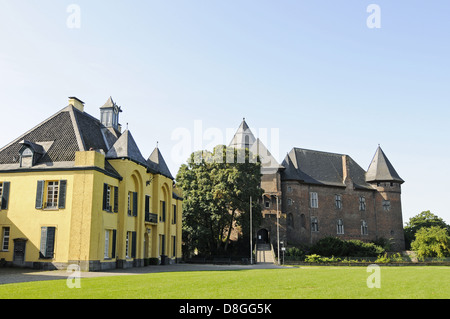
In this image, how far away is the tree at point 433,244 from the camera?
2079 inches

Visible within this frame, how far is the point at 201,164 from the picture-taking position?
49.3 m

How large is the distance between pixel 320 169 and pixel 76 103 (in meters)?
42.5

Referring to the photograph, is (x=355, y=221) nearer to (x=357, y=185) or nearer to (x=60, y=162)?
(x=357, y=185)

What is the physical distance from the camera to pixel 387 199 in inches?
2613

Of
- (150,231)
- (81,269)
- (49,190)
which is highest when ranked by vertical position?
(49,190)

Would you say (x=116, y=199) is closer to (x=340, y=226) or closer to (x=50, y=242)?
(x=50, y=242)

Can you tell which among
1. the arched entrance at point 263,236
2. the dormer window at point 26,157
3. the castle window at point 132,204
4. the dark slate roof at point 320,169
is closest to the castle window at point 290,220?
the arched entrance at point 263,236

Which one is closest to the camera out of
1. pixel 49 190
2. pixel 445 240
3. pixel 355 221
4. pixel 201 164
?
pixel 49 190

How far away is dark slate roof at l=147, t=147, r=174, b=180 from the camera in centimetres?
3781

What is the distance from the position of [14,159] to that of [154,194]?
39.4ft

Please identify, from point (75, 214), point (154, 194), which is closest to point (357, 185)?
point (154, 194)

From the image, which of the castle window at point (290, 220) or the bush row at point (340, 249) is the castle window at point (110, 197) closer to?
the bush row at point (340, 249)

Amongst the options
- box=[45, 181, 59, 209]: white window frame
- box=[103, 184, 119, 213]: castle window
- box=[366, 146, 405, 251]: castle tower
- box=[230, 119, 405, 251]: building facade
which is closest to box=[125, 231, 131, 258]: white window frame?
box=[103, 184, 119, 213]: castle window

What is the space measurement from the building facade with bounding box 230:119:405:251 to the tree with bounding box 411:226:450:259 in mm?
9507
